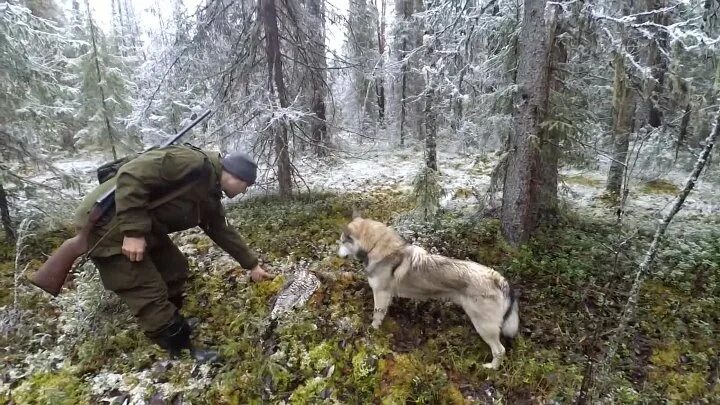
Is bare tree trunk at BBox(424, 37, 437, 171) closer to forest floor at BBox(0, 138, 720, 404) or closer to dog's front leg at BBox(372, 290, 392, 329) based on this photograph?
forest floor at BBox(0, 138, 720, 404)

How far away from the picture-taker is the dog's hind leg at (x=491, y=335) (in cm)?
389

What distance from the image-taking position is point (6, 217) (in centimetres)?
646

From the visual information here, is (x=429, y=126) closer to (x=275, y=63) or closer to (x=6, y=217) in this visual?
(x=275, y=63)

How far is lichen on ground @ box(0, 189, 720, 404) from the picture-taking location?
12.2ft

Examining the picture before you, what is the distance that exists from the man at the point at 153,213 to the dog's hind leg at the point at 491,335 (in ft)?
9.83

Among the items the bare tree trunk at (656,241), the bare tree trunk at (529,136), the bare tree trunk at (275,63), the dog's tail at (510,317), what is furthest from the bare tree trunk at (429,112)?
the bare tree trunk at (656,241)

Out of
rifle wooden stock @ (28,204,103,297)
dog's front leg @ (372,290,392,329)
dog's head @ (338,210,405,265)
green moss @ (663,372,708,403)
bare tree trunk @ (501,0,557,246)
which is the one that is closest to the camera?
rifle wooden stock @ (28,204,103,297)

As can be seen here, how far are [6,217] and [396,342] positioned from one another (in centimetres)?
760

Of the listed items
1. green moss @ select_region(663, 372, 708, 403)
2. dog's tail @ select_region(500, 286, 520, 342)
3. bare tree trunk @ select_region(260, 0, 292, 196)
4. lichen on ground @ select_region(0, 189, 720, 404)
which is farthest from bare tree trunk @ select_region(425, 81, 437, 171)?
green moss @ select_region(663, 372, 708, 403)

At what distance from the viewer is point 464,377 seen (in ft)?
12.8

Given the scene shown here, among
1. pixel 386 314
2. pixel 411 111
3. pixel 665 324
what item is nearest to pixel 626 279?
pixel 665 324

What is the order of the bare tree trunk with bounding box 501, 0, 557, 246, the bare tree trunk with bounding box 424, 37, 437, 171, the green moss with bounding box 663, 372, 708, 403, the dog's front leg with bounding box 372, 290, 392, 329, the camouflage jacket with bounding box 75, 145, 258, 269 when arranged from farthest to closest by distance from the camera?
the bare tree trunk with bounding box 424, 37, 437, 171
the bare tree trunk with bounding box 501, 0, 557, 246
the dog's front leg with bounding box 372, 290, 392, 329
the green moss with bounding box 663, 372, 708, 403
the camouflage jacket with bounding box 75, 145, 258, 269

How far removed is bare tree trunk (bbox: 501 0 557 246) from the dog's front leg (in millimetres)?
2771

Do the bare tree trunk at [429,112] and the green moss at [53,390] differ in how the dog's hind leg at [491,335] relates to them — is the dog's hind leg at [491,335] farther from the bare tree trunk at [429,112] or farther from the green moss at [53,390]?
the green moss at [53,390]
